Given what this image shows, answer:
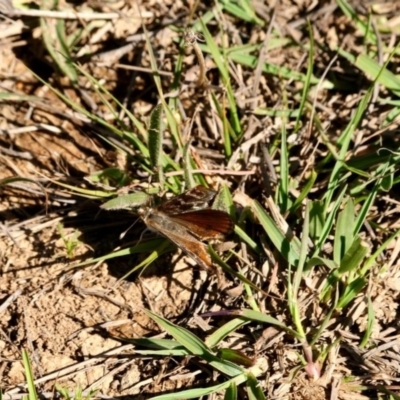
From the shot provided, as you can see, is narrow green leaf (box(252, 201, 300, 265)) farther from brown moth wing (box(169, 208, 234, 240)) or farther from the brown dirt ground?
the brown dirt ground

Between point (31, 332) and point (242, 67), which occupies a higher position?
point (242, 67)

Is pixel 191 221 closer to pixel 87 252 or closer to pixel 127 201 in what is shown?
pixel 127 201

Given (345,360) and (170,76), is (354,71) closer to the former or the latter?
(170,76)

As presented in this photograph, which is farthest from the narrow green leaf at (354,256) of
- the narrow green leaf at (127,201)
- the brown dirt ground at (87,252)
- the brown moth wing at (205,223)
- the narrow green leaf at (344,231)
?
the narrow green leaf at (127,201)

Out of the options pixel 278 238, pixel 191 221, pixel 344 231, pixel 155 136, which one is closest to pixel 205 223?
pixel 191 221

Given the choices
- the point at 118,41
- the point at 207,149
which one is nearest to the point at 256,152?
the point at 207,149

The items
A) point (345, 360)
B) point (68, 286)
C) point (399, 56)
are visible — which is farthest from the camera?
point (399, 56)
